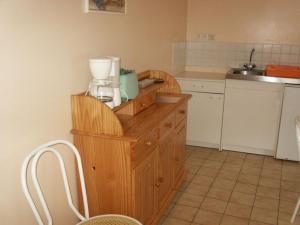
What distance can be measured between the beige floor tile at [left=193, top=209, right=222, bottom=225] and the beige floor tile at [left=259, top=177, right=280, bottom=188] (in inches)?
30.5

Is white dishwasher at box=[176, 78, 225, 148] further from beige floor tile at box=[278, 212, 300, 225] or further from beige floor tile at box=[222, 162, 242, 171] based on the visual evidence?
beige floor tile at box=[278, 212, 300, 225]

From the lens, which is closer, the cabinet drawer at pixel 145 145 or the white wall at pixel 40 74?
the white wall at pixel 40 74

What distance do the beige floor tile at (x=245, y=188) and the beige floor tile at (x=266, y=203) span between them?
12cm

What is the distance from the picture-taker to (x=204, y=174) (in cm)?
328

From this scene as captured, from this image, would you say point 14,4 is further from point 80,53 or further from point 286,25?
point 286,25

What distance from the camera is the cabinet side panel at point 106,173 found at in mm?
1817

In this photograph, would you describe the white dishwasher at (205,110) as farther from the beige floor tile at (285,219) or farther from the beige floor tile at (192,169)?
the beige floor tile at (285,219)

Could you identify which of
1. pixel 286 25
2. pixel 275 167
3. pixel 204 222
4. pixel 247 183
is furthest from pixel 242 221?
pixel 286 25

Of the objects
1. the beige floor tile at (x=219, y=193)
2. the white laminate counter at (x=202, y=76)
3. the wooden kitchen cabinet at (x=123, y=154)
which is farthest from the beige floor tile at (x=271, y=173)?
the wooden kitchen cabinet at (x=123, y=154)

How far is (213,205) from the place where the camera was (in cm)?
271

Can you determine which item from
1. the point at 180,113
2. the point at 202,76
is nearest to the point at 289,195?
the point at 180,113

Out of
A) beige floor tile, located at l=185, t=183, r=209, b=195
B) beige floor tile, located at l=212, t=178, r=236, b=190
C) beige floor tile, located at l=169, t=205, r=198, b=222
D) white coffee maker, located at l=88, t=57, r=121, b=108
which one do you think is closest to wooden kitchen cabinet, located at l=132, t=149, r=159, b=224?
beige floor tile, located at l=169, t=205, r=198, b=222

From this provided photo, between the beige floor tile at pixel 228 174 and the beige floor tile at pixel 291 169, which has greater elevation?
the beige floor tile at pixel 291 169

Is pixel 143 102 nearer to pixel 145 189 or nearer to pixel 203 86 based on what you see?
pixel 145 189
